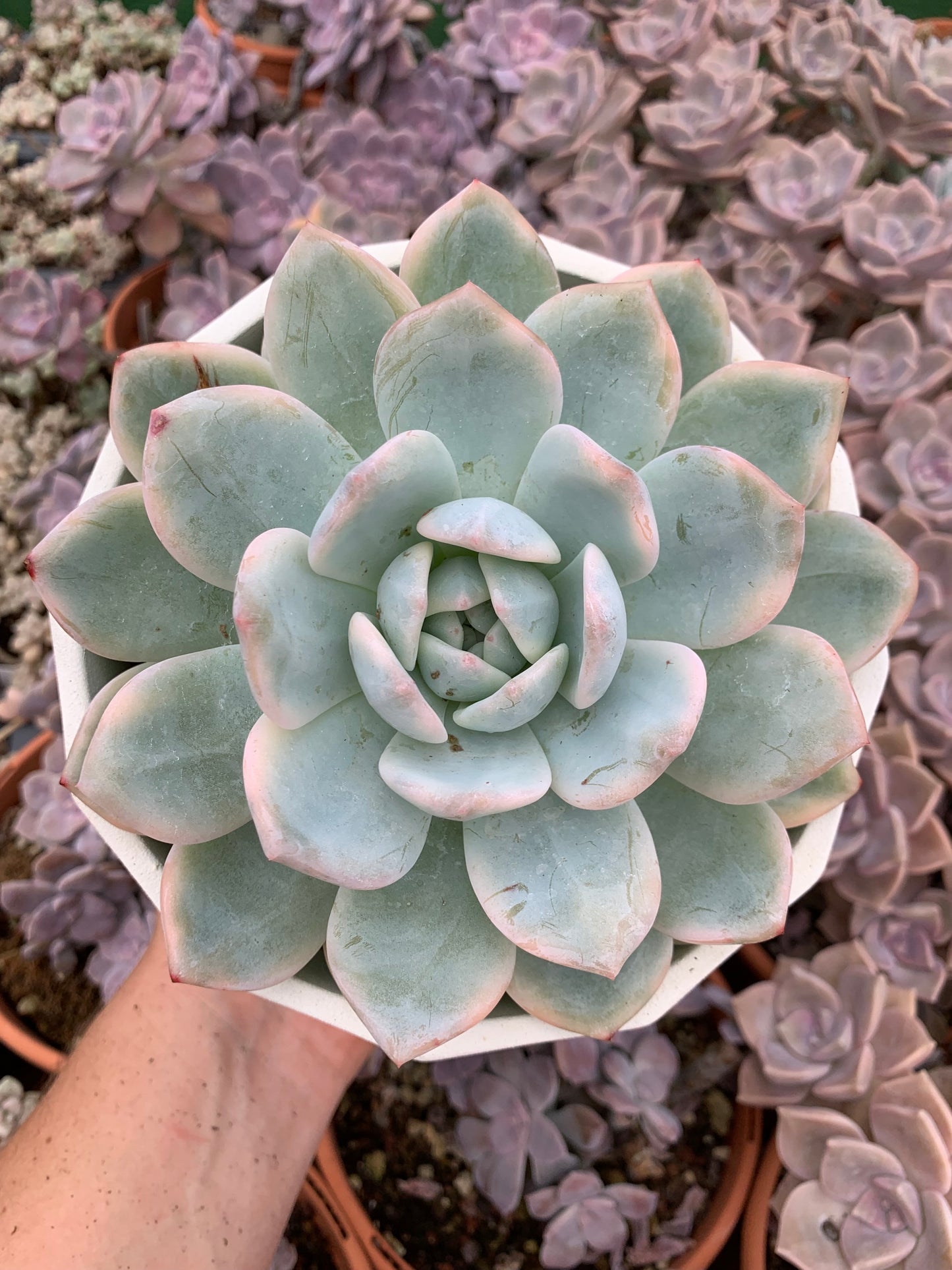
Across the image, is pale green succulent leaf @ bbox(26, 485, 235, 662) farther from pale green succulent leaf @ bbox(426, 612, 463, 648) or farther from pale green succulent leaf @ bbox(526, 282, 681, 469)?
pale green succulent leaf @ bbox(526, 282, 681, 469)

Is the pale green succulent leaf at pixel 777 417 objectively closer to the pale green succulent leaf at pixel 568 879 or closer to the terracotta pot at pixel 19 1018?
the pale green succulent leaf at pixel 568 879

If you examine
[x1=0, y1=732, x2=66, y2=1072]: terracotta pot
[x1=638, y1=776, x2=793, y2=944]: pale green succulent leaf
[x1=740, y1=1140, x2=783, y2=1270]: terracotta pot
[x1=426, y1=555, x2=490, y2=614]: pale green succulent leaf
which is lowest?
[x1=740, y1=1140, x2=783, y2=1270]: terracotta pot

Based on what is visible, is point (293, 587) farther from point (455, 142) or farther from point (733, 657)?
point (455, 142)

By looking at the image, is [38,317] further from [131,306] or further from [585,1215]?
[585,1215]

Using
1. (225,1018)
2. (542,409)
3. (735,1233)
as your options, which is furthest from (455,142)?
(735,1233)

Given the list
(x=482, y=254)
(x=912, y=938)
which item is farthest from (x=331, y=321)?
(x=912, y=938)

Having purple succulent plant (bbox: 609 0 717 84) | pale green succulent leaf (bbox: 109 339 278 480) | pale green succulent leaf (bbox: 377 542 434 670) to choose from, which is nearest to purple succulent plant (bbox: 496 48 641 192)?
purple succulent plant (bbox: 609 0 717 84)
